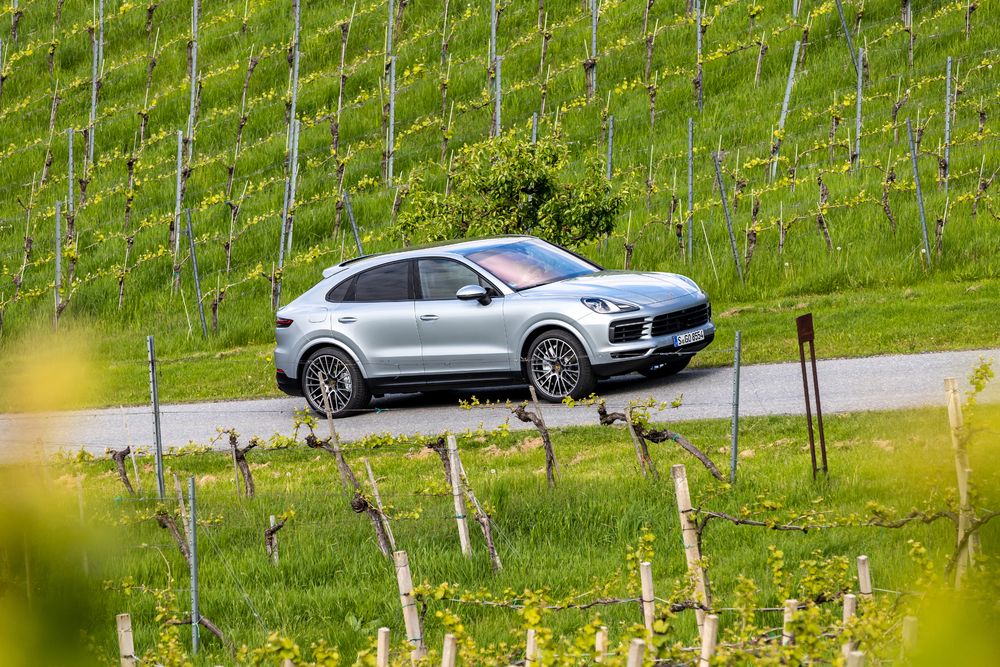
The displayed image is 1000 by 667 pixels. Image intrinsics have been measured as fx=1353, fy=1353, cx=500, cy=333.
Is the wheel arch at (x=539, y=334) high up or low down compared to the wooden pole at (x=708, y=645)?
up

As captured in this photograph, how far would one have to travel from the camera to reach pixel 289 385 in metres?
14.0

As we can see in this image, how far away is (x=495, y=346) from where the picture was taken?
42.8 feet

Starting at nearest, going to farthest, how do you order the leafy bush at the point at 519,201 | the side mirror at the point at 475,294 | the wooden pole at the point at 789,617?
the wooden pole at the point at 789,617 → the side mirror at the point at 475,294 → the leafy bush at the point at 519,201

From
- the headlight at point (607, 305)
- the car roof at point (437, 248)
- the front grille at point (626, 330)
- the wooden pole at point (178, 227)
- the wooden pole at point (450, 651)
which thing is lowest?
the wooden pole at point (450, 651)

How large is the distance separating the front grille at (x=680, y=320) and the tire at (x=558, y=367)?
0.75 metres

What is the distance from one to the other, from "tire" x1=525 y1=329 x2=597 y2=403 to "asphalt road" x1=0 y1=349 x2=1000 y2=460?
10.4 inches

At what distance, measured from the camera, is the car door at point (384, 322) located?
13.4 metres

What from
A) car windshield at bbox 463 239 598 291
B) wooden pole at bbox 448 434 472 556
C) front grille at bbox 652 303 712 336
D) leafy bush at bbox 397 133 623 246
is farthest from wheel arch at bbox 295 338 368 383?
wooden pole at bbox 448 434 472 556

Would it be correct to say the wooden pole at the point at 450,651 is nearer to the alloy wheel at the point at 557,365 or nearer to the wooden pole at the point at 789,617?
the wooden pole at the point at 789,617

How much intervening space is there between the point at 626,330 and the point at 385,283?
2587 mm

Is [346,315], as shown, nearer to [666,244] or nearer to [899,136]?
[666,244]

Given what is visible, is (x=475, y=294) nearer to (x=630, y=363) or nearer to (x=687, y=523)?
(x=630, y=363)

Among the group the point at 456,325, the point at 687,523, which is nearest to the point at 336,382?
the point at 456,325

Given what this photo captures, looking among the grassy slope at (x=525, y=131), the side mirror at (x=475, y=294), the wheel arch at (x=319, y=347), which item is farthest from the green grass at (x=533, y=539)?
the grassy slope at (x=525, y=131)
